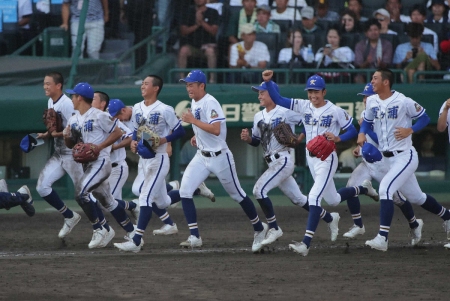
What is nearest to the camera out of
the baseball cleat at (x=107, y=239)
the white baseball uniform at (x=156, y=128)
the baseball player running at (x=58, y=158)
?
the white baseball uniform at (x=156, y=128)

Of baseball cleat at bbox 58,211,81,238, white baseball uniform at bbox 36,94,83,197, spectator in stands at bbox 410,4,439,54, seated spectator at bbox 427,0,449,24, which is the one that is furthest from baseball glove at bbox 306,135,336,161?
seated spectator at bbox 427,0,449,24

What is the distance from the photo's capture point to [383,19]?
49.8 feet

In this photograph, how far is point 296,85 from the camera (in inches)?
570

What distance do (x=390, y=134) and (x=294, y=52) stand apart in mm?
6052

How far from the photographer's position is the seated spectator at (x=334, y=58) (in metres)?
14.7

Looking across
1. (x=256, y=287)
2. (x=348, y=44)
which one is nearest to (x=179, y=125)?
(x=256, y=287)

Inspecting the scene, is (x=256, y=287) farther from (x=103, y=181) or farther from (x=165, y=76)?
(x=165, y=76)

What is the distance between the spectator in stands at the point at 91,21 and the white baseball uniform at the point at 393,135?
6937 millimetres

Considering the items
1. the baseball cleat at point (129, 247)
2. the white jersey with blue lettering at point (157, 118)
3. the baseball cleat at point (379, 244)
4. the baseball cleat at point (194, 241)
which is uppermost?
the white jersey with blue lettering at point (157, 118)

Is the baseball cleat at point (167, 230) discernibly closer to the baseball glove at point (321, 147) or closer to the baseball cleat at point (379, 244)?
the baseball glove at point (321, 147)

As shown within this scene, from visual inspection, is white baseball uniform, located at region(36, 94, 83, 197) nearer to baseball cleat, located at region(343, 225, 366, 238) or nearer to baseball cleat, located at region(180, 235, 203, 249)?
baseball cleat, located at region(180, 235, 203, 249)

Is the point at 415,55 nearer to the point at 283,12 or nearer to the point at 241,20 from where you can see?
the point at 283,12

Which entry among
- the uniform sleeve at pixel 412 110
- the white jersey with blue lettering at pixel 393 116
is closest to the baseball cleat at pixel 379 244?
the white jersey with blue lettering at pixel 393 116

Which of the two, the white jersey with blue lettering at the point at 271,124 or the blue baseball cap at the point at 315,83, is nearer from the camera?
the blue baseball cap at the point at 315,83
